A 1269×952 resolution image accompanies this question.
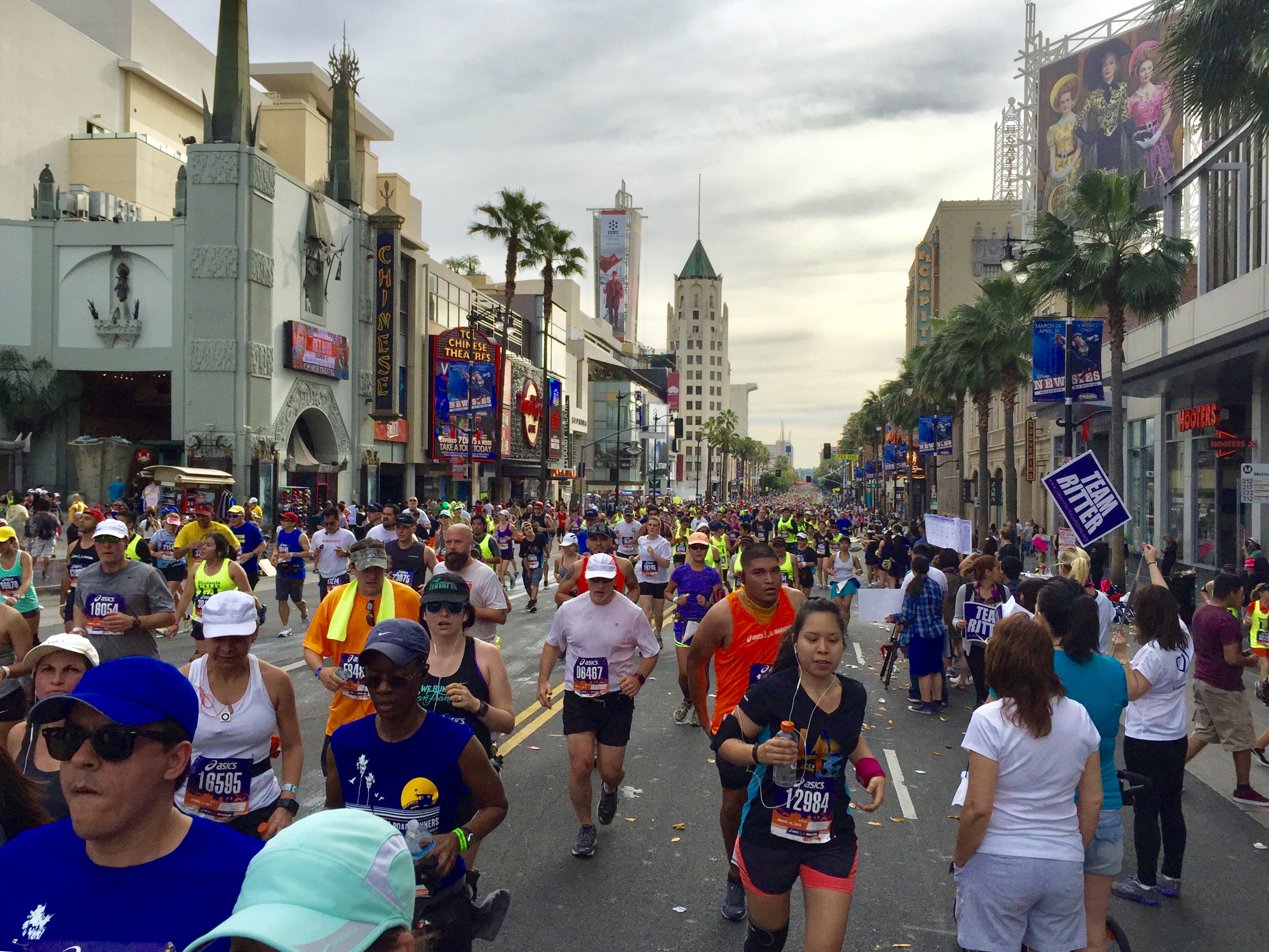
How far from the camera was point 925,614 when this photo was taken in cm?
1119

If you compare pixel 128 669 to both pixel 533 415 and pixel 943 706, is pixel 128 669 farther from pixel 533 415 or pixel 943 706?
pixel 533 415

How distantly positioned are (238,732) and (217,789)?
0.25m

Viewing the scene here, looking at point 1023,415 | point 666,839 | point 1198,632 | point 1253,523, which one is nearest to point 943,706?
point 1198,632

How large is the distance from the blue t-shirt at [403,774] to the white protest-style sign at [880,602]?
804 centimetres

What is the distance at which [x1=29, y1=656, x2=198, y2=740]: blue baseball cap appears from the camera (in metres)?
2.25

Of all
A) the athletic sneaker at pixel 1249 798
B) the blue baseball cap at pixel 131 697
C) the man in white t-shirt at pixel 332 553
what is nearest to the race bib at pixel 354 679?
the blue baseball cap at pixel 131 697

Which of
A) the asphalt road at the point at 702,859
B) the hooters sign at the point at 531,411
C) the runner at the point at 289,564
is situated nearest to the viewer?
the asphalt road at the point at 702,859

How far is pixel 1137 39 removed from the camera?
5384 cm

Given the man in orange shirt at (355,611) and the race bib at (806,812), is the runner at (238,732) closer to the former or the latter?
the man in orange shirt at (355,611)

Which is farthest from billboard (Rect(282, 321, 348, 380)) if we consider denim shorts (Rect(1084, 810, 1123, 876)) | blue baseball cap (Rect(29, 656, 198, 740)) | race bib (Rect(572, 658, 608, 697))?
blue baseball cap (Rect(29, 656, 198, 740))

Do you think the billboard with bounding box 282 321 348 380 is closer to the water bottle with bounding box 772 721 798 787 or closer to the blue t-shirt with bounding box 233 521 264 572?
the blue t-shirt with bounding box 233 521 264 572

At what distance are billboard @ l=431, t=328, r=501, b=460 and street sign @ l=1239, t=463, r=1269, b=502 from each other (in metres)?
35.6

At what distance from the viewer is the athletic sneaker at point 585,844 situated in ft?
20.7

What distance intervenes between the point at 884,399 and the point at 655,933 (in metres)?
69.3
